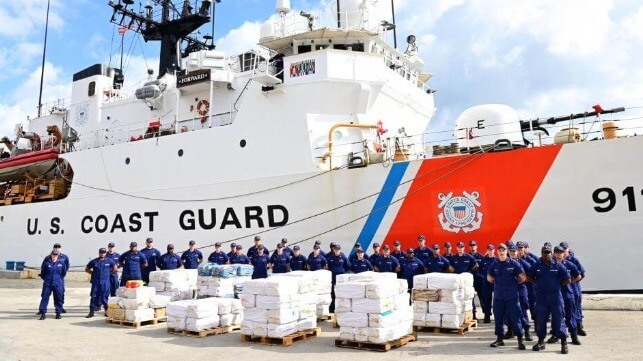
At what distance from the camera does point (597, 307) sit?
8508 millimetres

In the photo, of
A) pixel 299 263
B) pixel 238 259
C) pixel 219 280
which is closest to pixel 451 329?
pixel 299 263

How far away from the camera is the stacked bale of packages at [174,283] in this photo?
870cm

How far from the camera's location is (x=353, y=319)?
6152mm

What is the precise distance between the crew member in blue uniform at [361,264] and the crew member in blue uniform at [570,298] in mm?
3019

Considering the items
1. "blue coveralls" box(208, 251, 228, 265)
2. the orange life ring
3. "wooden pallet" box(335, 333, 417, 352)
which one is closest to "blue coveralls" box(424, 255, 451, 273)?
"wooden pallet" box(335, 333, 417, 352)

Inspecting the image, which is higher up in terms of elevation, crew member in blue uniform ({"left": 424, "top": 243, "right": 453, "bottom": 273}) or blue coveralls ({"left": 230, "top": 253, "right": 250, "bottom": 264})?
blue coveralls ({"left": 230, "top": 253, "right": 250, "bottom": 264})

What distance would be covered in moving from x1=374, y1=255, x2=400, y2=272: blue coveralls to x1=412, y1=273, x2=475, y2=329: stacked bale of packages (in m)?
1.34

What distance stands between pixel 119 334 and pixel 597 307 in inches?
304

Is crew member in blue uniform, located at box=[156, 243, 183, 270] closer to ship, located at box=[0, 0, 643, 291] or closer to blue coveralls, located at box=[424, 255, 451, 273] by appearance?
ship, located at box=[0, 0, 643, 291]

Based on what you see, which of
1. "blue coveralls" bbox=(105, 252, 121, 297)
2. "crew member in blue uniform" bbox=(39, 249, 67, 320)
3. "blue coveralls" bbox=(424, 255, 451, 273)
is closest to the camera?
"blue coveralls" bbox=(424, 255, 451, 273)

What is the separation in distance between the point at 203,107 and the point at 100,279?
5.84 meters

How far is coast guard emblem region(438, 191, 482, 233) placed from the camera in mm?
9289

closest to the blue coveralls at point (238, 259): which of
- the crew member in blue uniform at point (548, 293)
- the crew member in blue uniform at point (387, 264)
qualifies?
the crew member in blue uniform at point (387, 264)

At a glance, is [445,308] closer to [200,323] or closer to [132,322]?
[200,323]
